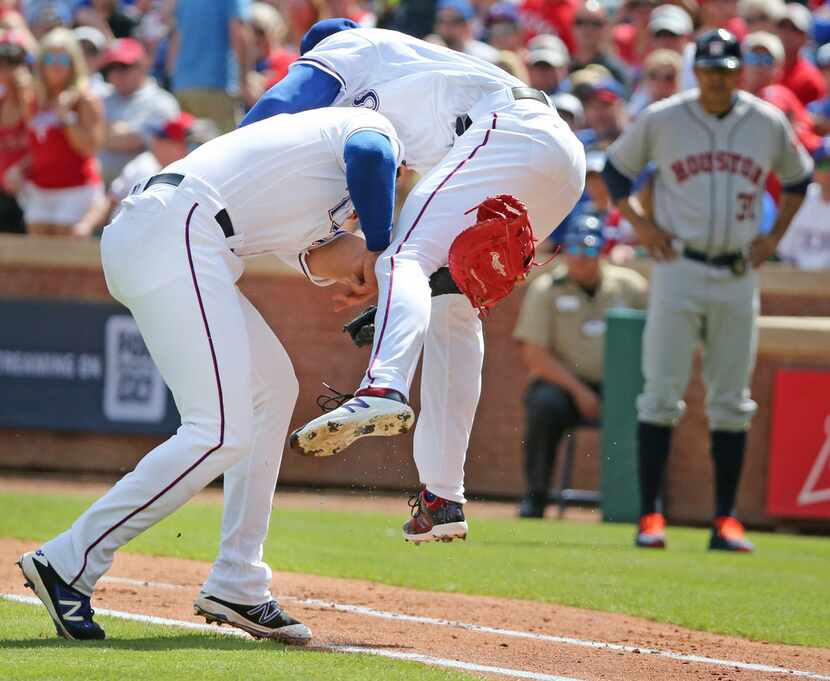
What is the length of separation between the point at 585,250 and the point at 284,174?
5.80 meters

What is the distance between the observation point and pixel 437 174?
201 inches

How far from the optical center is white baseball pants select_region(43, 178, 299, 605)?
4.68 metres

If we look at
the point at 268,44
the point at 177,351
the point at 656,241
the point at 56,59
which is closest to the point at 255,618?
the point at 177,351

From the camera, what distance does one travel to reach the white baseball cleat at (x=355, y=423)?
440cm

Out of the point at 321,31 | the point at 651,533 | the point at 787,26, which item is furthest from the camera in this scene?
the point at 787,26

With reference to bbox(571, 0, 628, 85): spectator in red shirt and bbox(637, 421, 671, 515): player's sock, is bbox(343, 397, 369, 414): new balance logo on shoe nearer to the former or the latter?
bbox(637, 421, 671, 515): player's sock

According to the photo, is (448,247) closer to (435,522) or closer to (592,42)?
(435,522)

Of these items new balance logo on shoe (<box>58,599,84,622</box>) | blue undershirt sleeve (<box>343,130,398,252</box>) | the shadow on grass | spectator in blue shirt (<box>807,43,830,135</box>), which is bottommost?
the shadow on grass

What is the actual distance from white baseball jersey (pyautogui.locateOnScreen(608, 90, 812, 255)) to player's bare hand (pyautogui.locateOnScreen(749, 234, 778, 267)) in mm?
72

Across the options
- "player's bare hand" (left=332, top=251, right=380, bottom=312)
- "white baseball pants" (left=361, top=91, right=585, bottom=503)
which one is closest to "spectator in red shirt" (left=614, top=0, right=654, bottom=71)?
"white baseball pants" (left=361, top=91, right=585, bottom=503)

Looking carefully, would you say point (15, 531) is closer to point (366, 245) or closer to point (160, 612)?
point (160, 612)

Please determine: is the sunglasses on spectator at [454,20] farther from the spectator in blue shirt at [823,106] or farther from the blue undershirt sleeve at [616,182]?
the blue undershirt sleeve at [616,182]

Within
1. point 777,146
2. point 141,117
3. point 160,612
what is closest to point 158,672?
point 160,612

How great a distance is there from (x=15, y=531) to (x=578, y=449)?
4.46m
